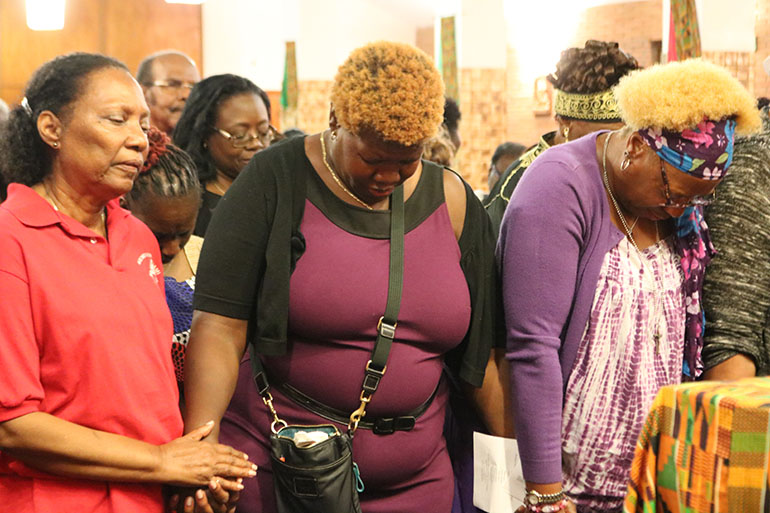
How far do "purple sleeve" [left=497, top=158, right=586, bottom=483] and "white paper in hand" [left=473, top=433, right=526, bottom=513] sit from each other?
0.09 meters

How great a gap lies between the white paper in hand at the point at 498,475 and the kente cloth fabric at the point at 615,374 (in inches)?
5.3

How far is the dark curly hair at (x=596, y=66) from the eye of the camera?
9.53ft

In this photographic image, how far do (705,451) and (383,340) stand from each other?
821 mm

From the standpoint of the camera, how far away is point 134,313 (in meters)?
1.89

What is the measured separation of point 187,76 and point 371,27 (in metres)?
12.0

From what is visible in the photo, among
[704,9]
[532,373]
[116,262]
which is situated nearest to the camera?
[116,262]

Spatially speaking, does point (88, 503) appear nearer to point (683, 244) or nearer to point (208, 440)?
point (208, 440)

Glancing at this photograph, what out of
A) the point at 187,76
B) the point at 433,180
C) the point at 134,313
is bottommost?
the point at 134,313

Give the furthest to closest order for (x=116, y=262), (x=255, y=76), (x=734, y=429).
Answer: (x=255, y=76), (x=116, y=262), (x=734, y=429)

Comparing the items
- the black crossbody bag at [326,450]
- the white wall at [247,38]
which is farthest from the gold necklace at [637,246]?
the white wall at [247,38]

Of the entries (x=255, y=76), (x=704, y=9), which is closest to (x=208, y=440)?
(x=704, y=9)

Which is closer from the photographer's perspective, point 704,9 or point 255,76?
point 704,9

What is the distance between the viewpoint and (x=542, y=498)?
209 centimetres

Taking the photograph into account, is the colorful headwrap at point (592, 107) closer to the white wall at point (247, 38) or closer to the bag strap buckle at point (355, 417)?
the bag strap buckle at point (355, 417)
